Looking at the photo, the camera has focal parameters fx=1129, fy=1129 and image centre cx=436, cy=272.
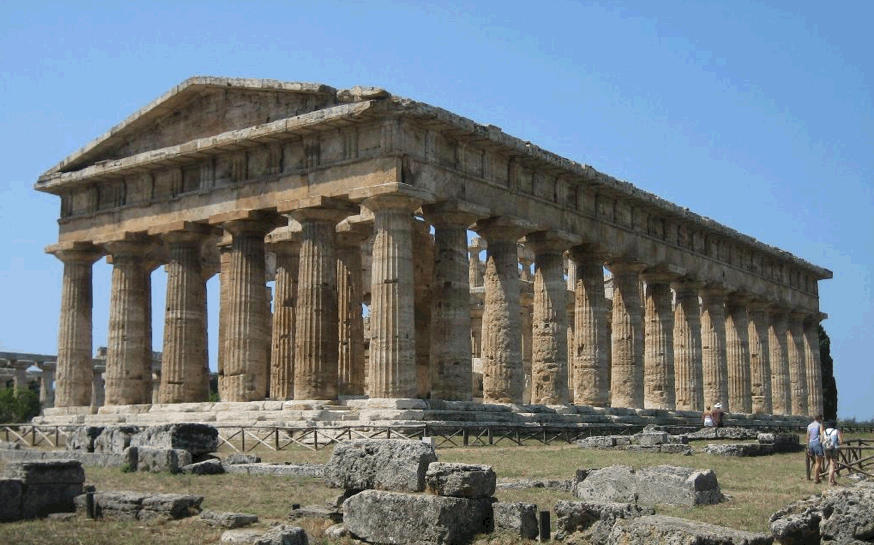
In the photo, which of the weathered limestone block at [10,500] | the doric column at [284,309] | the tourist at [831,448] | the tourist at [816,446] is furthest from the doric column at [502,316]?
the weathered limestone block at [10,500]

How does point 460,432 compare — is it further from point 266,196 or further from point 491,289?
point 266,196

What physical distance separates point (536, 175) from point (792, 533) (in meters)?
23.7

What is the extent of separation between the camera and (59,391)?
1478 inches

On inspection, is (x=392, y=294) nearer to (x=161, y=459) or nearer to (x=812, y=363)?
(x=161, y=459)

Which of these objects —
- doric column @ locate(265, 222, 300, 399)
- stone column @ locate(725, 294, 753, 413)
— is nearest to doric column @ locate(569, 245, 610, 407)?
doric column @ locate(265, 222, 300, 399)

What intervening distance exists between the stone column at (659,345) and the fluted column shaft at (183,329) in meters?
17.0

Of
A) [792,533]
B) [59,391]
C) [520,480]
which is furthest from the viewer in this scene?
[59,391]

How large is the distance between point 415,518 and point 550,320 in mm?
23282

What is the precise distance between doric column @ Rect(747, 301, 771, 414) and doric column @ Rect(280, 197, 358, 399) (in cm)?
2544

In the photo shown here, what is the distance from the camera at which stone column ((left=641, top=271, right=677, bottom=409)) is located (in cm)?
4238

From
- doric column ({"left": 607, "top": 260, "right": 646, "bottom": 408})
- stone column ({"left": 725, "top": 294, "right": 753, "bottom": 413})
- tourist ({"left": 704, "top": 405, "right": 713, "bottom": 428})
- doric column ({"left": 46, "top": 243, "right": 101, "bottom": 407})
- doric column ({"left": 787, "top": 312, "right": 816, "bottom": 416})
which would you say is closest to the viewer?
tourist ({"left": 704, "top": 405, "right": 713, "bottom": 428})

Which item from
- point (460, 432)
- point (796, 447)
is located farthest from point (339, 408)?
point (796, 447)

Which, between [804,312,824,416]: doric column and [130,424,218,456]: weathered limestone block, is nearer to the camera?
[130,424,218,456]: weathered limestone block

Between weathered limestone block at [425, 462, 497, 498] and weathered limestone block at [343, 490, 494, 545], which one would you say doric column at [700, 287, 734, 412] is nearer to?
weathered limestone block at [425, 462, 497, 498]
